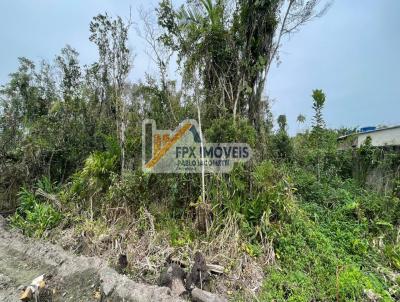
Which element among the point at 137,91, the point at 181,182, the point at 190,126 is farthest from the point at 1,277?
the point at 137,91

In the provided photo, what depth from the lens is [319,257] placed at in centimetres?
309

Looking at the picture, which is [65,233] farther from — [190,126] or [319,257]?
[319,257]

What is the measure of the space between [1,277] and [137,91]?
13.2ft

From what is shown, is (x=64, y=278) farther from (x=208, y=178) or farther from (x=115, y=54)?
(x=115, y=54)

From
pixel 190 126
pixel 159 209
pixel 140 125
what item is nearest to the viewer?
pixel 159 209

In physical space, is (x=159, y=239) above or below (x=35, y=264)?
above

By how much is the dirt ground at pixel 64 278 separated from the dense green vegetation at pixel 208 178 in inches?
14.2

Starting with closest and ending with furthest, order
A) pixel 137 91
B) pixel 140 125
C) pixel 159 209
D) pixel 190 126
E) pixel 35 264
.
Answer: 1. pixel 35 264
2. pixel 159 209
3. pixel 190 126
4. pixel 140 125
5. pixel 137 91

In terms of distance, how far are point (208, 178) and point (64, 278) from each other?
206 cm

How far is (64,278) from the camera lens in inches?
116

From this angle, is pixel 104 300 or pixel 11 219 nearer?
pixel 104 300

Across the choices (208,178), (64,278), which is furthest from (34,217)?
(208,178)

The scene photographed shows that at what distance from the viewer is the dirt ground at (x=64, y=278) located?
2.53 metres

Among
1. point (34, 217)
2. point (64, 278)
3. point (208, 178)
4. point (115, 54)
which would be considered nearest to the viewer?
point (64, 278)
